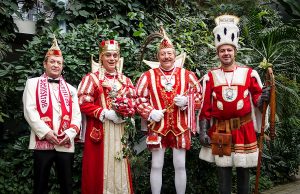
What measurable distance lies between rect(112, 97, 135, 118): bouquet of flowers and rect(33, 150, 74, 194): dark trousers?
70 centimetres

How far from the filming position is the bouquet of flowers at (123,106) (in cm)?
484

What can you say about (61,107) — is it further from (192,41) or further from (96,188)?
(192,41)

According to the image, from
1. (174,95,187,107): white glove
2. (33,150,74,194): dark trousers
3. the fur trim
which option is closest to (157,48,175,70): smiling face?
(174,95,187,107): white glove

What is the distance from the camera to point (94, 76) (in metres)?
5.20

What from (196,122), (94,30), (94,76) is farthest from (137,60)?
(196,122)

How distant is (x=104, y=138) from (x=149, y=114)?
0.63 metres

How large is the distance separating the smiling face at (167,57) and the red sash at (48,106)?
3.67 feet

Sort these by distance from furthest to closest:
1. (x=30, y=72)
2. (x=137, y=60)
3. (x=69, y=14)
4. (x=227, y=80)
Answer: (x=69, y=14) → (x=137, y=60) → (x=30, y=72) → (x=227, y=80)

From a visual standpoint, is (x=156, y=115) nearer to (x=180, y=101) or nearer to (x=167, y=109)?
(x=167, y=109)

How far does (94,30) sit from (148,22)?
1.46 meters

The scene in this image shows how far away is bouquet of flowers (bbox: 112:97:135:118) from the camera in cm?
484

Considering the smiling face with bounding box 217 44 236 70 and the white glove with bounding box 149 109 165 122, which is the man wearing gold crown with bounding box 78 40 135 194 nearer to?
the white glove with bounding box 149 109 165 122

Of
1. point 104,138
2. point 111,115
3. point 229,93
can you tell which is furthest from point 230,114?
point 104,138

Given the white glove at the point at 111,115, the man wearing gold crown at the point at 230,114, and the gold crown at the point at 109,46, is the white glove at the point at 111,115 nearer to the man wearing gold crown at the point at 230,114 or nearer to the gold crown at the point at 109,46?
the gold crown at the point at 109,46
